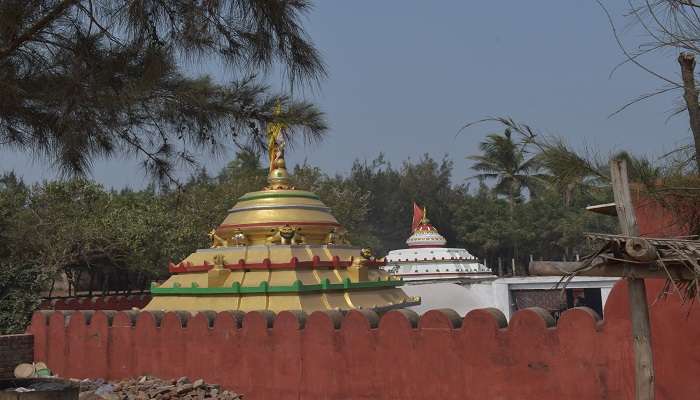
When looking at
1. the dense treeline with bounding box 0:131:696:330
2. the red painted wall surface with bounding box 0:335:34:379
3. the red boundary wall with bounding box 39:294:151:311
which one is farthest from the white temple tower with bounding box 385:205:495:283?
the red painted wall surface with bounding box 0:335:34:379

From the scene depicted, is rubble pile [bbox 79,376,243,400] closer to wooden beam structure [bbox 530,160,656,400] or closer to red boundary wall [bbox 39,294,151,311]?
red boundary wall [bbox 39,294,151,311]

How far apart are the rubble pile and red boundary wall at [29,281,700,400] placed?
0.69 feet

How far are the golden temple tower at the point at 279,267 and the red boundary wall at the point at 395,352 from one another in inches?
36.8

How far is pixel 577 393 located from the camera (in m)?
7.22

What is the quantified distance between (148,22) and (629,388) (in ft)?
18.4

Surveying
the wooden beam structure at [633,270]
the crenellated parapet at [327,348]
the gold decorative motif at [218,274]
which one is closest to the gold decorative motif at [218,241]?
the gold decorative motif at [218,274]

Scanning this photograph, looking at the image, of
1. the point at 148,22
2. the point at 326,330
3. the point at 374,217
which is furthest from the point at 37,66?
the point at 374,217

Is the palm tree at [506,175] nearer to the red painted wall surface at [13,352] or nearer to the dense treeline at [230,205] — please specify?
the dense treeline at [230,205]

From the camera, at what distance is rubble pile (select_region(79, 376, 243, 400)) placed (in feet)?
32.2

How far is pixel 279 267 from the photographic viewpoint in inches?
454

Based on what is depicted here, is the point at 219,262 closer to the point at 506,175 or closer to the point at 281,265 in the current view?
the point at 281,265

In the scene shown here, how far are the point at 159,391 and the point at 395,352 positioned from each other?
3.67 m

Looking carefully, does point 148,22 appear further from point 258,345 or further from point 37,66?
point 258,345

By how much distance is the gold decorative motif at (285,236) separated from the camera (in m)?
12.2
